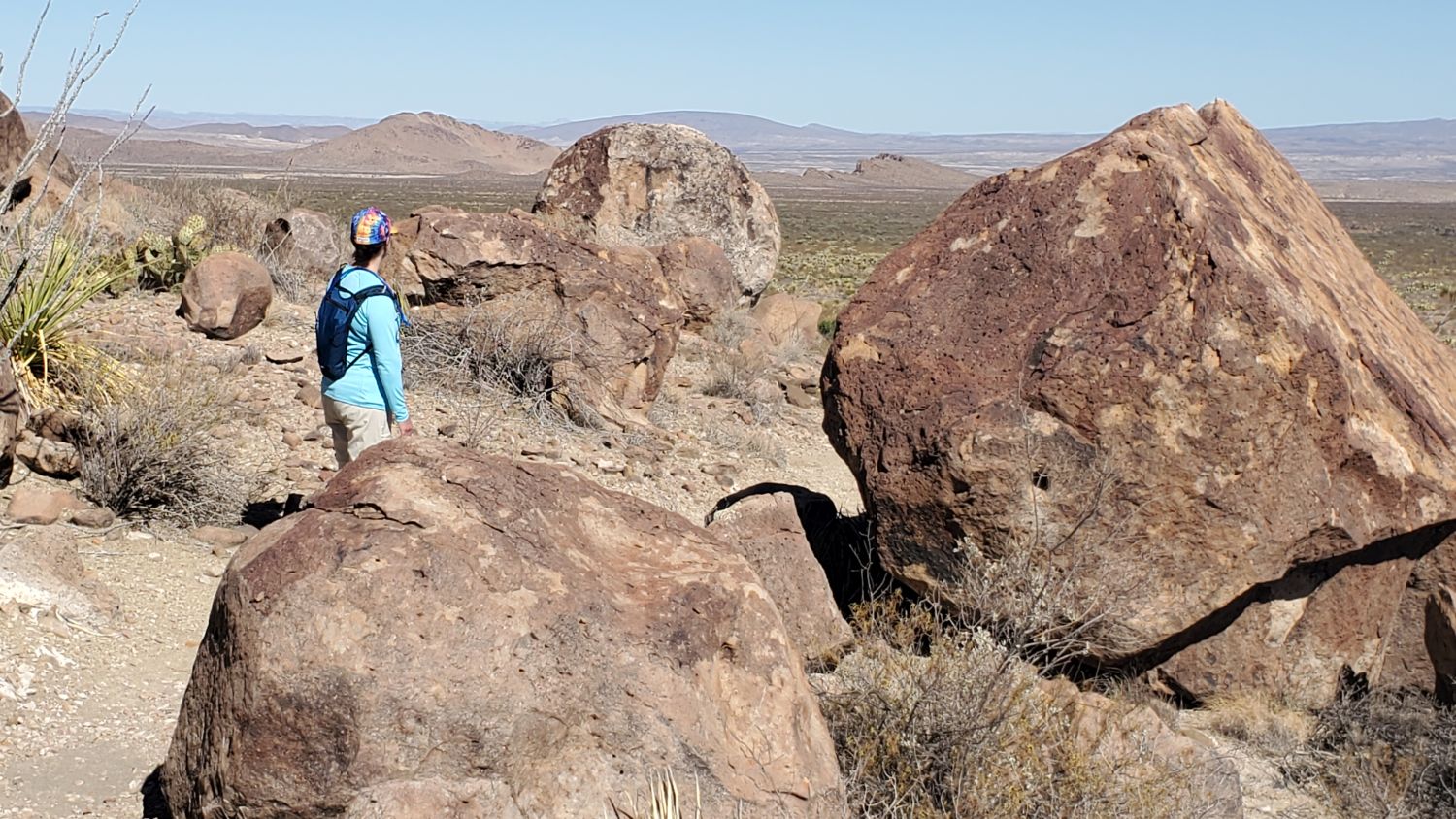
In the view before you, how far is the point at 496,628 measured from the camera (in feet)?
11.3

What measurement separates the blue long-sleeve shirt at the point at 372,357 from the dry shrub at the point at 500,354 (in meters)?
3.53

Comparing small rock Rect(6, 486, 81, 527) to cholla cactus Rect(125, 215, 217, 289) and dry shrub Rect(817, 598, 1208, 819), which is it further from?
cholla cactus Rect(125, 215, 217, 289)

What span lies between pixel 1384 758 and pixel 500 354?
5998mm

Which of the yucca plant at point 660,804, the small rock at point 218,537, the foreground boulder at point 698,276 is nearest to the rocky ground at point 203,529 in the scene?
the small rock at point 218,537

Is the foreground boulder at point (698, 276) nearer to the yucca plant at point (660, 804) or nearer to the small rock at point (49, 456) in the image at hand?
the small rock at point (49, 456)

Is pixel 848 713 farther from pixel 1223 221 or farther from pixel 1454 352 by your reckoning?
pixel 1454 352

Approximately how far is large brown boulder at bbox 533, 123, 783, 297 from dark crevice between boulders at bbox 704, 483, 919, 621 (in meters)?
7.39

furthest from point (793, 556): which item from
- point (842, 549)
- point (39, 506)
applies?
point (39, 506)

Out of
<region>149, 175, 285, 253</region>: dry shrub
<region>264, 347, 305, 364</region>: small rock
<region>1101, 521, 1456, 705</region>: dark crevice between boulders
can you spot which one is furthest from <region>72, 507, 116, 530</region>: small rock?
<region>149, 175, 285, 253</region>: dry shrub

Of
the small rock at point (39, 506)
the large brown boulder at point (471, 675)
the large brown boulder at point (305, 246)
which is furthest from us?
the large brown boulder at point (305, 246)

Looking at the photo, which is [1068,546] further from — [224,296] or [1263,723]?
[224,296]

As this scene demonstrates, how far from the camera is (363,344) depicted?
538 centimetres

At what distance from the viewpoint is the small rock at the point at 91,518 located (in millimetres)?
6203

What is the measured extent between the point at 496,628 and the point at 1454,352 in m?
5.53
